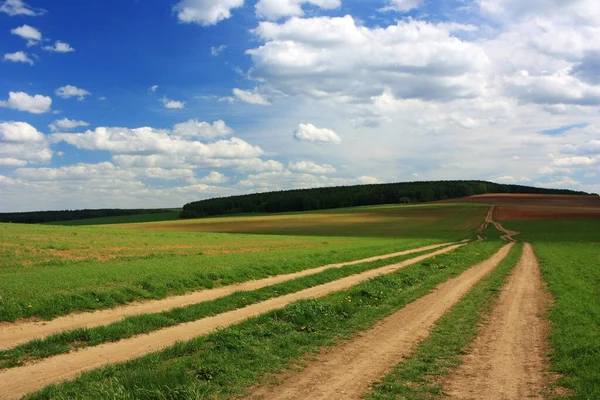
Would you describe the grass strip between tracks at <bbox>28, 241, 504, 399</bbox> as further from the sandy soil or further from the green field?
the green field

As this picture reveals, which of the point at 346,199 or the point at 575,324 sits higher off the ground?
the point at 346,199

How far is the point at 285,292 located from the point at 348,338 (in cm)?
818

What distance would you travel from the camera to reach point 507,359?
987 cm

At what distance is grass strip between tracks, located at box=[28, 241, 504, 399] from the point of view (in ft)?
25.3

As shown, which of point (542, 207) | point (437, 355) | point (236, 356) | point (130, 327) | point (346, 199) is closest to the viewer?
point (236, 356)

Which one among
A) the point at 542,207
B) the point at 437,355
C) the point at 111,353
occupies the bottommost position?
the point at 437,355

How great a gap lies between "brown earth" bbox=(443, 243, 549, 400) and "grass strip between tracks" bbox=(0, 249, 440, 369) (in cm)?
822

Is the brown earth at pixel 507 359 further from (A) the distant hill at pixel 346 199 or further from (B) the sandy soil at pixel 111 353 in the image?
(A) the distant hill at pixel 346 199

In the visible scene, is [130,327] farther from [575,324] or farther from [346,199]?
[346,199]

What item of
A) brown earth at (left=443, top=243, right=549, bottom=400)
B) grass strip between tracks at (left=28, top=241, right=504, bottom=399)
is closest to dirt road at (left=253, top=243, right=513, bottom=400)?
grass strip between tracks at (left=28, top=241, right=504, bottom=399)

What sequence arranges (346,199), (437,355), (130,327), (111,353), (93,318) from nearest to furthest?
(437,355) → (111,353) → (130,327) → (93,318) → (346,199)

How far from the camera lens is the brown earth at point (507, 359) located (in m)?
8.01

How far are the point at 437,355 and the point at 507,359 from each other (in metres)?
1.43

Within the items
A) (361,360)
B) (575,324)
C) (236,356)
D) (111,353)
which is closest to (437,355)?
(361,360)
